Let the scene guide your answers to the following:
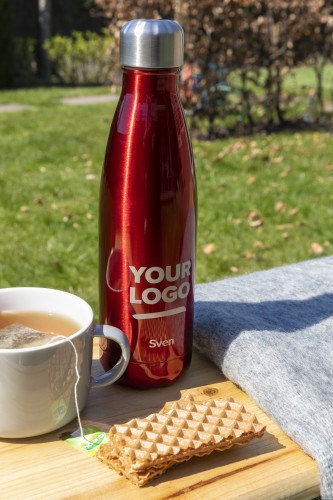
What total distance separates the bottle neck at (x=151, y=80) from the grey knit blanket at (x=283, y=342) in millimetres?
501

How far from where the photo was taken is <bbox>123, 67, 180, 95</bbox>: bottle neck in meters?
1.25

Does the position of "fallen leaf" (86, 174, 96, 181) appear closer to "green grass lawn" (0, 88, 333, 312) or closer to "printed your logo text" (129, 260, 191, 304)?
"green grass lawn" (0, 88, 333, 312)

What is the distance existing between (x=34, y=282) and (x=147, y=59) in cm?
255

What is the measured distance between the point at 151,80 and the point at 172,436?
1.94ft

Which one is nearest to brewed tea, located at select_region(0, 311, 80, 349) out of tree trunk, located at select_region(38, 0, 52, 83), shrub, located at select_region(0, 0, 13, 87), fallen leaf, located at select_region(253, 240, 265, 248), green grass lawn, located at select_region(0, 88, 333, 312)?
green grass lawn, located at select_region(0, 88, 333, 312)

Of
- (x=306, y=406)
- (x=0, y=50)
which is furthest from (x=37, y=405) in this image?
(x=0, y=50)

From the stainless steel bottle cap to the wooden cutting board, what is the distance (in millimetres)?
619

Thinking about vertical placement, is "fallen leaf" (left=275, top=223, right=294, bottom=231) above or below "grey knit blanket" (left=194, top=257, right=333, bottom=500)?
below

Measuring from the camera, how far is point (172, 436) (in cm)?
119

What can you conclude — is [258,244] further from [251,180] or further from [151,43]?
[151,43]

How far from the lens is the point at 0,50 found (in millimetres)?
11156

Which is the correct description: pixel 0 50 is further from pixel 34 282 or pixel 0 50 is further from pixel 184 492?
pixel 184 492

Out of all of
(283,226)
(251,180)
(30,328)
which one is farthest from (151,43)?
(251,180)

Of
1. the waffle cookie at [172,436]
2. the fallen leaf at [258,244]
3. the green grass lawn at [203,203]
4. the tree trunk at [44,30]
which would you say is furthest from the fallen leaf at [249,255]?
the tree trunk at [44,30]
